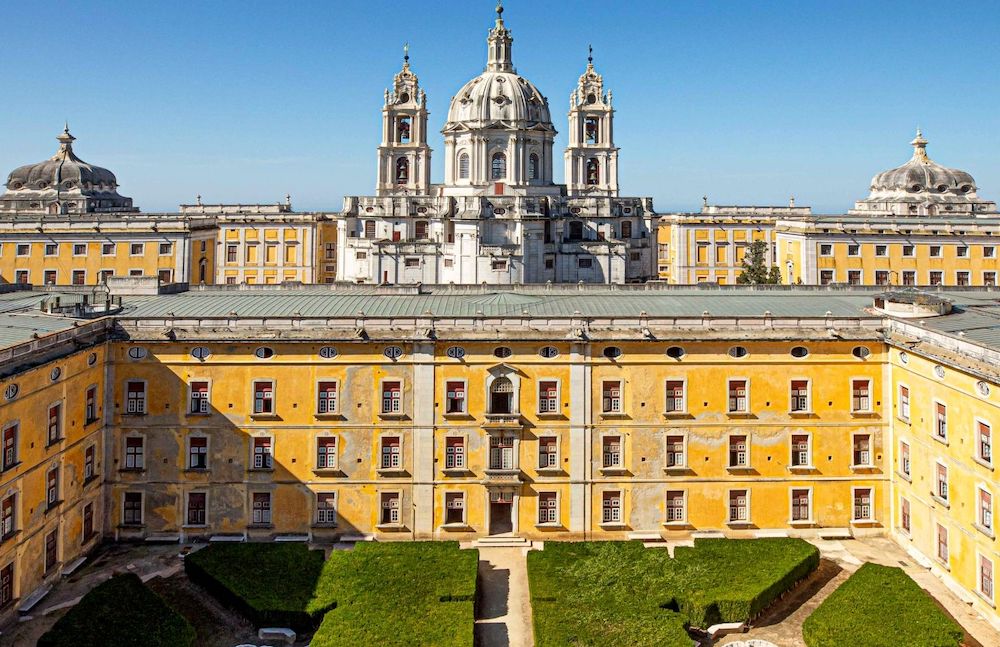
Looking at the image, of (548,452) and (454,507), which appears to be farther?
(548,452)

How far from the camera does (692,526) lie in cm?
5103

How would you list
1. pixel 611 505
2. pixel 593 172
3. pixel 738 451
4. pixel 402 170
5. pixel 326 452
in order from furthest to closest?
pixel 593 172
pixel 402 170
pixel 738 451
pixel 611 505
pixel 326 452

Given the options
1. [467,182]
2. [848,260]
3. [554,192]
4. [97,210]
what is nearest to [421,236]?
[467,182]

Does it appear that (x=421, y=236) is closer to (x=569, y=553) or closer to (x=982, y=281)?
(x=982, y=281)

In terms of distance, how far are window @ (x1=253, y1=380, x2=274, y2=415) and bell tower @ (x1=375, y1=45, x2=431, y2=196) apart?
76.1m

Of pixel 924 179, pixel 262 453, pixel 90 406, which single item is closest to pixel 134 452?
pixel 90 406

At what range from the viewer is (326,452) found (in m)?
50.6

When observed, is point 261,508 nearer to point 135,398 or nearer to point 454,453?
point 135,398

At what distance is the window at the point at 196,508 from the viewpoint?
50344 millimetres

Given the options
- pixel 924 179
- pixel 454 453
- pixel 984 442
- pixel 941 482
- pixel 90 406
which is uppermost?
pixel 924 179

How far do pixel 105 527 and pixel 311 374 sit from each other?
13054mm

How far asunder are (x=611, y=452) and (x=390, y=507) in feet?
38.9

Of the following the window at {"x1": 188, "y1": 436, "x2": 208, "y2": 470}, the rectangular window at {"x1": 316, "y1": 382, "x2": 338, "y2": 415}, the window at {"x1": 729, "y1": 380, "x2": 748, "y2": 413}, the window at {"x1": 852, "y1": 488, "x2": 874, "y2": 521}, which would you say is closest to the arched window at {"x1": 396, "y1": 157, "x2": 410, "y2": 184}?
the rectangular window at {"x1": 316, "y1": 382, "x2": 338, "y2": 415}

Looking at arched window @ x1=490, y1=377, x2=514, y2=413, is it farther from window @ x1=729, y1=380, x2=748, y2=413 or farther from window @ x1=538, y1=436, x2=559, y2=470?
window @ x1=729, y1=380, x2=748, y2=413
